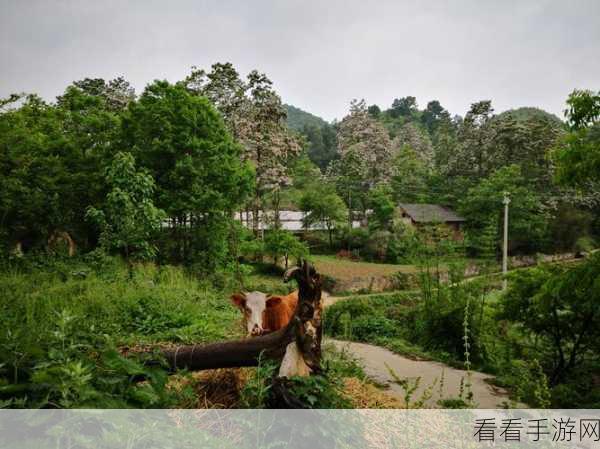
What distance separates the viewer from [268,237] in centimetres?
2078

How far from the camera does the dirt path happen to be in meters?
5.08

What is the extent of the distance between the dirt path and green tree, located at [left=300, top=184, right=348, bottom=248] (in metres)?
18.9

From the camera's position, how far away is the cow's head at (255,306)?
3778 millimetres

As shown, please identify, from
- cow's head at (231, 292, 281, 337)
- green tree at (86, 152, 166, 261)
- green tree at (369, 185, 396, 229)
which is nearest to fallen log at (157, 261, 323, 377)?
cow's head at (231, 292, 281, 337)

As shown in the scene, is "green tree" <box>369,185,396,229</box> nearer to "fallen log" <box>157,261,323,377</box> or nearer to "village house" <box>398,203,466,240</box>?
"village house" <box>398,203,466,240</box>

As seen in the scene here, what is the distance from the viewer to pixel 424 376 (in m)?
6.33

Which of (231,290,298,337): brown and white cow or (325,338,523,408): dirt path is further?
(325,338,523,408): dirt path

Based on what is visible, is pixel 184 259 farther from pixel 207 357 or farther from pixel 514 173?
pixel 514 173

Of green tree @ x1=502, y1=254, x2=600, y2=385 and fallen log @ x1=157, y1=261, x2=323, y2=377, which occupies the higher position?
fallen log @ x1=157, y1=261, x2=323, y2=377

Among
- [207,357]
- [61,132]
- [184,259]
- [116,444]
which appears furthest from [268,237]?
[116,444]

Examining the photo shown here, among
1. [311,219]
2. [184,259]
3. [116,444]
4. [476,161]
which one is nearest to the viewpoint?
[116,444]

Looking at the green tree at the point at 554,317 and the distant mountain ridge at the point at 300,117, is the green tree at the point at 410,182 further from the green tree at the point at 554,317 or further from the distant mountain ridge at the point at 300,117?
the distant mountain ridge at the point at 300,117

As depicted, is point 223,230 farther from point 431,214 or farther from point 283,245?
point 431,214

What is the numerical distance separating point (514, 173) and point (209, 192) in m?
20.6
